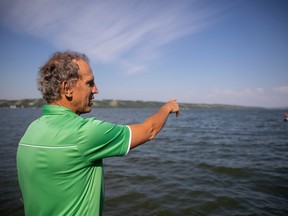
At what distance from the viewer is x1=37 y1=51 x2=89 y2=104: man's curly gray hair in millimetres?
2080

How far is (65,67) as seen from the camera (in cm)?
208

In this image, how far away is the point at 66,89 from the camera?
2139 millimetres

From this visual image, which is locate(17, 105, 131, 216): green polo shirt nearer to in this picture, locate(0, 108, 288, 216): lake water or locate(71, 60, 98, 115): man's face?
locate(71, 60, 98, 115): man's face

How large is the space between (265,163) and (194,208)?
867cm

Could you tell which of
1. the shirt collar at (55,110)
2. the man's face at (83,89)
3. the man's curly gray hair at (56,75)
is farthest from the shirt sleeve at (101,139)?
the man's curly gray hair at (56,75)

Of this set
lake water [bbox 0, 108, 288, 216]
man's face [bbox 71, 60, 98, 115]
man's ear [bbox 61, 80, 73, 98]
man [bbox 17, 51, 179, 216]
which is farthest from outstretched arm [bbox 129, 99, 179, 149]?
lake water [bbox 0, 108, 288, 216]

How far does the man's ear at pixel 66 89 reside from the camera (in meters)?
2.11

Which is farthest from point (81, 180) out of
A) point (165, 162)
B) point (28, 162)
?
point (165, 162)

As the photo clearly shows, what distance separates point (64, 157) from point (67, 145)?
0.41ft

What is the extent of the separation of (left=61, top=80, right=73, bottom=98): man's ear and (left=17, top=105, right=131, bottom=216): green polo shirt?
0.66 ft

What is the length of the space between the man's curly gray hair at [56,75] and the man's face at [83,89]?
0.19 ft

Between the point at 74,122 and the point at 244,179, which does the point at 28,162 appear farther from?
the point at 244,179

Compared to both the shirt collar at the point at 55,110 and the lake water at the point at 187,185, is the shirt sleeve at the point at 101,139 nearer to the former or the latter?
the shirt collar at the point at 55,110

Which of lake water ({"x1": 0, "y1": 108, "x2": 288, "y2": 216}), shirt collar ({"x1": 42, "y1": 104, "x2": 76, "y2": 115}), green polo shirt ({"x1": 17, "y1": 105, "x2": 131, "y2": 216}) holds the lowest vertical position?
lake water ({"x1": 0, "y1": 108, "x2": 288, "y2": 216})
